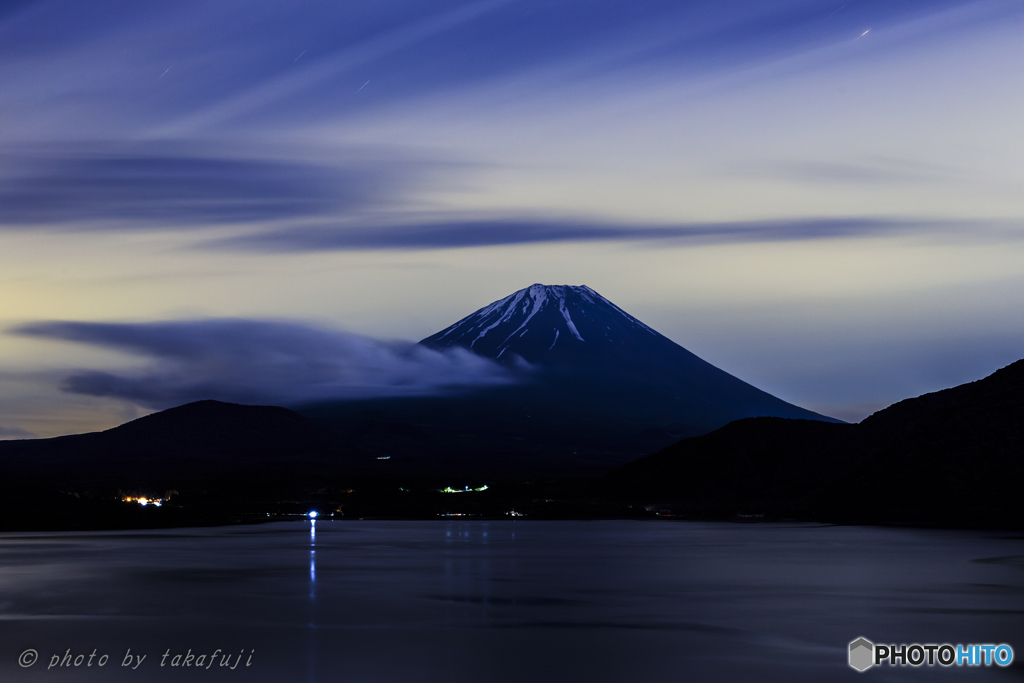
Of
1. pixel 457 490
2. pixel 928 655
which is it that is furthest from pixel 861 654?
pixel 457 490

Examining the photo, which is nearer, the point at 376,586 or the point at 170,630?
the point at 170,630

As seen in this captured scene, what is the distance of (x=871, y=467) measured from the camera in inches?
4646

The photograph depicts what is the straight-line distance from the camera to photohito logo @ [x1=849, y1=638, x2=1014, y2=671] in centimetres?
2673

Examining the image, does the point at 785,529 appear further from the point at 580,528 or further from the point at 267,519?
the point at 267,519

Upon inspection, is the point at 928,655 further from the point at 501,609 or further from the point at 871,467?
the point at 871,467

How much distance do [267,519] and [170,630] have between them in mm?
93979

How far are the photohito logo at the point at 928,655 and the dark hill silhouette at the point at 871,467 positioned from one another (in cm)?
7213

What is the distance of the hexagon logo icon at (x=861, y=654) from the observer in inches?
1044

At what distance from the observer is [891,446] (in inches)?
4685

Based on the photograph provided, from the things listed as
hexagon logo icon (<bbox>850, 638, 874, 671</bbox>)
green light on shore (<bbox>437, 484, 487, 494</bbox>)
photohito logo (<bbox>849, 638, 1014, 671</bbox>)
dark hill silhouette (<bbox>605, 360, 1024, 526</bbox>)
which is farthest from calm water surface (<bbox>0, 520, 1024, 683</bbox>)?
green light on shore (<bbox>437, 484, 487, 494</bbox>)

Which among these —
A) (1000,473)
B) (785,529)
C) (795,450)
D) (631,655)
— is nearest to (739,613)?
(631,655)

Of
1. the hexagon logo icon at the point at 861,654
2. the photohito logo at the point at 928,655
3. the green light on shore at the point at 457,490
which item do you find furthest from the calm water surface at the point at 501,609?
the green light on shore at the point at 457,490

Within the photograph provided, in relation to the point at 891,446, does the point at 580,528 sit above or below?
→ below

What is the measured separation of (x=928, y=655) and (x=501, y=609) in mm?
14530
